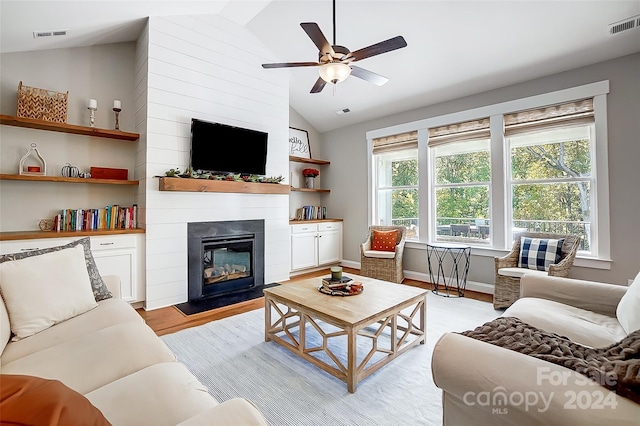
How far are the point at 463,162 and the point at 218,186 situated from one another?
3442 mm

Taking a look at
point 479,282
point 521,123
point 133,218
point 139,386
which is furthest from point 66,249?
point 521,123

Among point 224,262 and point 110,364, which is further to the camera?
point 224,262

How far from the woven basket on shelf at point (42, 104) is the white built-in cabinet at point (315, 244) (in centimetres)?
316

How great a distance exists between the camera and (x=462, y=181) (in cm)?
421

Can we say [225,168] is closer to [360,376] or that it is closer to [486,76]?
[360,376]

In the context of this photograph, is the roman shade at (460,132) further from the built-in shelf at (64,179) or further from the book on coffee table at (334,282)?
the built-in shelf at (64,179)

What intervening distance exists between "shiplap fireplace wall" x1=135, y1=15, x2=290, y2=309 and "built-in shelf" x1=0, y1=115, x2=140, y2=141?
0.68 ft

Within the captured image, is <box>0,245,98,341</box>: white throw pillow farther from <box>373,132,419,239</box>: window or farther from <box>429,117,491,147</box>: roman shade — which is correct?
<box>429,117,491,147</box>: roman shade

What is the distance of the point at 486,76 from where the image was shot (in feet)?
12.0

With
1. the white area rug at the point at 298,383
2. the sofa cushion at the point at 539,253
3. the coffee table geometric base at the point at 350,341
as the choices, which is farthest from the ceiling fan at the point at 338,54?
the sofa cushion at the point at 539,253

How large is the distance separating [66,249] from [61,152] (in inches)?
79.7

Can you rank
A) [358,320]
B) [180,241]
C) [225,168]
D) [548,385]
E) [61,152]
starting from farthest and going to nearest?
[225,168] < [180,241] < [61,152] < [358,320] < [548,385]

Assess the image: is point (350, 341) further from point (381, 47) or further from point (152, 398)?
point (381, 47)

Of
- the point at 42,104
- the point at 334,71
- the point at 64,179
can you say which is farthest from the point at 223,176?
the point at 334,71
